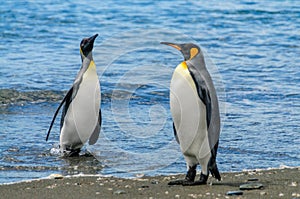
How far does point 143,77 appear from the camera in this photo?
11.6m

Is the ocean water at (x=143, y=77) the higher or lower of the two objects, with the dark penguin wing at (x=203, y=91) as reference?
lower

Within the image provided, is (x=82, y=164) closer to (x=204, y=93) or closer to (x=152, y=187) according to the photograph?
(x=152, y=187)

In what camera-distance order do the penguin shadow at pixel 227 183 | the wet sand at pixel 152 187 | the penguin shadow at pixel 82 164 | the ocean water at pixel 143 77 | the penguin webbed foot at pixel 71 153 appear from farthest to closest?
the penguin webbed foot at pixel 71 153 → the ocean water at pixel 143 77 → the penguin shadow at pixel 82 164 → the penguin shadow at pixel 227 183 → the wet sand at pixel 152 187

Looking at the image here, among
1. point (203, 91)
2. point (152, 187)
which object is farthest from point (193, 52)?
point (152, 187)

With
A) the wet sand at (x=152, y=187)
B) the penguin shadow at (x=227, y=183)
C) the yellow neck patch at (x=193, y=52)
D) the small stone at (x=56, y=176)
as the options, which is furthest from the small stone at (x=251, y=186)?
the small stone at (x=56, y=176)

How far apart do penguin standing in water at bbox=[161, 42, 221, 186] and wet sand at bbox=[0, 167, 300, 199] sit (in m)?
0.19

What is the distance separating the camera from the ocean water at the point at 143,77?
282 inches

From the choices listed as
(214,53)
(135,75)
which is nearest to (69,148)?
(135,75)

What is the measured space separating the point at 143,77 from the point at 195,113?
19.5ft

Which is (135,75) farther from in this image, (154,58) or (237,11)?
(237,11)

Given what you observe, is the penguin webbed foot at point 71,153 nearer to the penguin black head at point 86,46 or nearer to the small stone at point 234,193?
the penguin black head at point 86,46

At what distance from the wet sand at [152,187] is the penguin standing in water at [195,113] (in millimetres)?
189

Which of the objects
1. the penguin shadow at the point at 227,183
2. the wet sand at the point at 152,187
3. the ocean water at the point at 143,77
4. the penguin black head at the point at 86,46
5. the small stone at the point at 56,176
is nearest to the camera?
the wet sand at the point at 152,187

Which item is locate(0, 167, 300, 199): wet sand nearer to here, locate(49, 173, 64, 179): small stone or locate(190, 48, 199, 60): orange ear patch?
locate(49, 173, 64, 179): small stone
